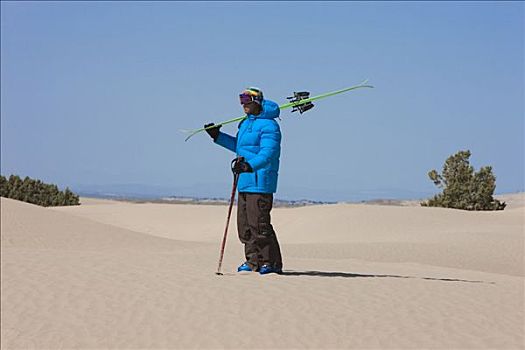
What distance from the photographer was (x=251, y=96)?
12.1 m

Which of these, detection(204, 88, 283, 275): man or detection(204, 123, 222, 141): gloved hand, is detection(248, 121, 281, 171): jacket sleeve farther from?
detection(204, 123, 222, 141): gloved hand

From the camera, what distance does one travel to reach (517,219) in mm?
32781

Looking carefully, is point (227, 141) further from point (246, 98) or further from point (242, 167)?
point (242, 167)

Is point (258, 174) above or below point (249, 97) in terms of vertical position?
below

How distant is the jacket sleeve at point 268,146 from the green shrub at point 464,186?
35.1m

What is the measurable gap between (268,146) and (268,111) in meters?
0.58

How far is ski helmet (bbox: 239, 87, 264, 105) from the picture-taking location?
39.7 feet

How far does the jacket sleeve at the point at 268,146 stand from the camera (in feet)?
38.4

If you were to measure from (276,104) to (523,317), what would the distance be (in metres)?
4.39

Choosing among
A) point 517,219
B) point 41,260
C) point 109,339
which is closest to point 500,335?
point 109,339

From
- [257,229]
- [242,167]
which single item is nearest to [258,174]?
[242,167]

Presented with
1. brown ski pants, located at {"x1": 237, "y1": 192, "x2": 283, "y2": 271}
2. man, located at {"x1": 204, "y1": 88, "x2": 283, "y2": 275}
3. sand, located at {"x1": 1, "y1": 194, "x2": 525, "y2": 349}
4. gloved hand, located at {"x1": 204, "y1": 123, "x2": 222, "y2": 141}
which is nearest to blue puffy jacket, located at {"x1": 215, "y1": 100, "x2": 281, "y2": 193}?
man, located at {"x1": 204, "y1": 88, "x2": 283, "y2": 275}

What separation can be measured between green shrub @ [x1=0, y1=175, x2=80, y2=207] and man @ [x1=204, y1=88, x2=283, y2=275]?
120 feet

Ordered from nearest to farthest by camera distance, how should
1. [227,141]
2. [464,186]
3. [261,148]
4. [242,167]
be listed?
[242,167], [261,148], [227,141], [464,186]
